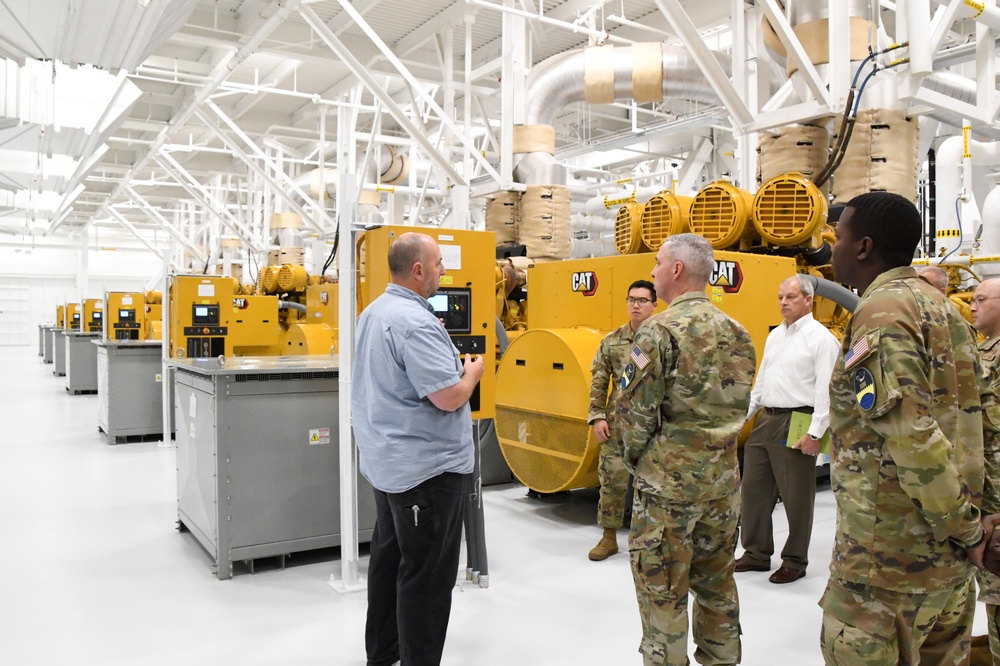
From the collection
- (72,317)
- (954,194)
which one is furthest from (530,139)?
(72,317)

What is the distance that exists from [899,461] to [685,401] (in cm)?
92

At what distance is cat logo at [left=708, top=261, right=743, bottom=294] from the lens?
4.93 meters

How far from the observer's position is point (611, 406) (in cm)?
445

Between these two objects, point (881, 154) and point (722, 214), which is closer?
point (722, 214)

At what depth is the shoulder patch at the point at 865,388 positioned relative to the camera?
1.75 metres

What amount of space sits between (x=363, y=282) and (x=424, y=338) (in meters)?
1.53

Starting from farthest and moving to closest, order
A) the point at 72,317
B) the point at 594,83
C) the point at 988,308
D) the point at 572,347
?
1. the point at 72,317
2. the point at 594,83
3. the point at 572,347
4. the point at 988,308

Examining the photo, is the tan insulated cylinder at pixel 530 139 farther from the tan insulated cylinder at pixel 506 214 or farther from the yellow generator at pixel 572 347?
the yellow generator at pixel 572 347

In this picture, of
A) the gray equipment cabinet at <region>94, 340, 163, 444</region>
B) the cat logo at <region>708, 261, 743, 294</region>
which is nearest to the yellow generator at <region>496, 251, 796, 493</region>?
the cat logo at <region>708, 261, 743, 294</region>

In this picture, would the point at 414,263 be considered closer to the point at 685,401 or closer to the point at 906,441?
the point at 685,401

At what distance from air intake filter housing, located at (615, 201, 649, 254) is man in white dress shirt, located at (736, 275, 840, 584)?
1440 millimetres

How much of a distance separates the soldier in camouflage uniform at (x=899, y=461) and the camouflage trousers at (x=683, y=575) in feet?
2.36

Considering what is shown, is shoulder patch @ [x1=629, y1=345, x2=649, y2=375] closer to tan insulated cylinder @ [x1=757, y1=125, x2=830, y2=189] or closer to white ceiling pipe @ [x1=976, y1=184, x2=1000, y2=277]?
tan insulated cylinder @ [x1=757, y1=125, x2=830, y2=189]

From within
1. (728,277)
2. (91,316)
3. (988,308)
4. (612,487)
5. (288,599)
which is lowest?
(288,599)
